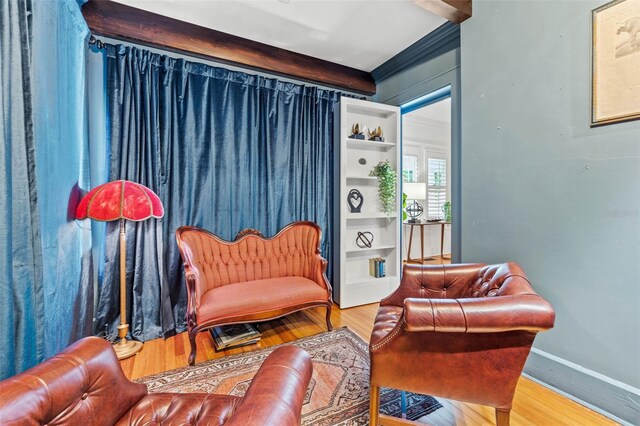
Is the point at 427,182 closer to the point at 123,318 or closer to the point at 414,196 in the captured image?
the point at 414,196

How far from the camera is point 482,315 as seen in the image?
1049 mm

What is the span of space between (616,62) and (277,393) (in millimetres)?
2387

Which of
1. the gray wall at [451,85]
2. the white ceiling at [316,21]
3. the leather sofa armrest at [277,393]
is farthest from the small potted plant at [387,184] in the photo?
the leather sofa armrest at [277,393]

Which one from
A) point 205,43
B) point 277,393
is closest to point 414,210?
point 205,43

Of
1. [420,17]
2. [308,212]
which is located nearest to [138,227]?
[308,212]

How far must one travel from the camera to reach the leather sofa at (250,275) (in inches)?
80.9

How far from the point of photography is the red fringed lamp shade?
191 cm

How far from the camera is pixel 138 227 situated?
94.6 inches

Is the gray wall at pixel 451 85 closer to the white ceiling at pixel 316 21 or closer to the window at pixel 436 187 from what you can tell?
the white ceiling at pixel 316 21

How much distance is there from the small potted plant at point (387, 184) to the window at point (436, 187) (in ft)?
8.54

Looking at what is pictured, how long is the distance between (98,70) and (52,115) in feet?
3.45

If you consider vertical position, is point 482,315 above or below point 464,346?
above

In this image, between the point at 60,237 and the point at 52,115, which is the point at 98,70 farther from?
the point at 60,237

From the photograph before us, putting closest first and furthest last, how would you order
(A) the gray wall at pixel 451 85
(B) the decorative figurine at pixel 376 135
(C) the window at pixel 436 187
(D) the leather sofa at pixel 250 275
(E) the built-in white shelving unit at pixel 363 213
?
(D) the leather sofa at pixel 250 275 < (A) the gray wall at pixel 451 85 < (E) the built-in white shelving unit at pixel 363 213 < (B) the decorative figurine at pixel 376 135 < (C) the window at pixel 436 187
